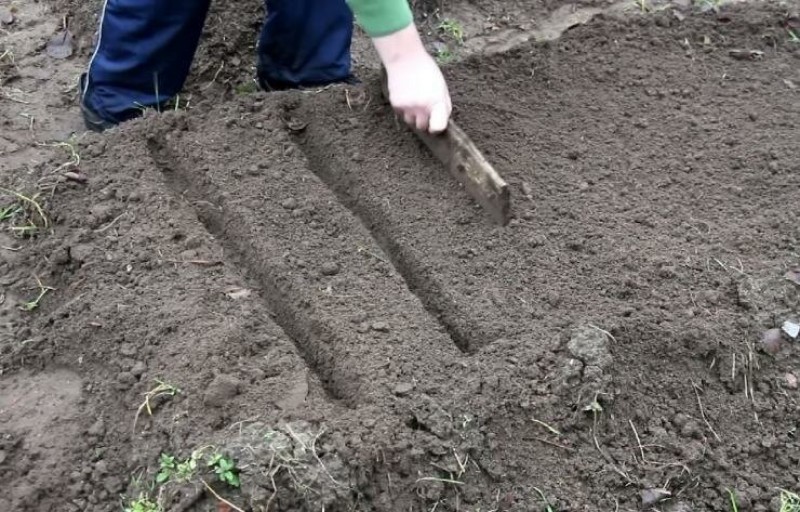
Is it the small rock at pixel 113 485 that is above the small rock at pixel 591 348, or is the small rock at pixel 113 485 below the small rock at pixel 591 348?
below

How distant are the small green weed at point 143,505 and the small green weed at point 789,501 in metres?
1.46

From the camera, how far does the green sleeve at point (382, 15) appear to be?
236 cm

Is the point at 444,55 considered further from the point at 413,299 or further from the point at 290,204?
the point at 413,299

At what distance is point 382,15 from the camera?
2.38 m

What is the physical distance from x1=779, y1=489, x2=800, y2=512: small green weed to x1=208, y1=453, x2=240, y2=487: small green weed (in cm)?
129

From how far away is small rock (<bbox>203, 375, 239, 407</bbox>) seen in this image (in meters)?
2.09

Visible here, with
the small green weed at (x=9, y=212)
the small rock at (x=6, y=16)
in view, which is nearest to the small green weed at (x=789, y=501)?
the small green weed at (x=9, y=212)

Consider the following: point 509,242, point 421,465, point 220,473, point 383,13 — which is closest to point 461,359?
point 421,465

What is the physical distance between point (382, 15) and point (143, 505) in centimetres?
139

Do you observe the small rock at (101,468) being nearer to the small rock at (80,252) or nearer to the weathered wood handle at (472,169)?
the small rock at (80,252)

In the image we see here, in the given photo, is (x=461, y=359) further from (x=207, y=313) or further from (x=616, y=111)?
(x=616, y=111)

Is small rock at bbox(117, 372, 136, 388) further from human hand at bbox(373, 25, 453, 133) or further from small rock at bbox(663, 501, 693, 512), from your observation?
small rock at bbox(663, 501, 693, 512)

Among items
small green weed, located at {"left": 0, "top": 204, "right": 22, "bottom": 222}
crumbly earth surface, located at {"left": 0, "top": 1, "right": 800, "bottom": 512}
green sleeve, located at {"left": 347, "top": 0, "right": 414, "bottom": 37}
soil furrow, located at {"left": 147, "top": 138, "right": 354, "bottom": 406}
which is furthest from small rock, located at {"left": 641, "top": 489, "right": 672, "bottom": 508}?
small green weed, located at {"left": 0, "top": 204, "right": 22, "bottom": 222}

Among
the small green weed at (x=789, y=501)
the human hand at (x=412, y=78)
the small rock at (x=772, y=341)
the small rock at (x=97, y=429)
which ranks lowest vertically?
the small green weed at (x=789, y=501)
